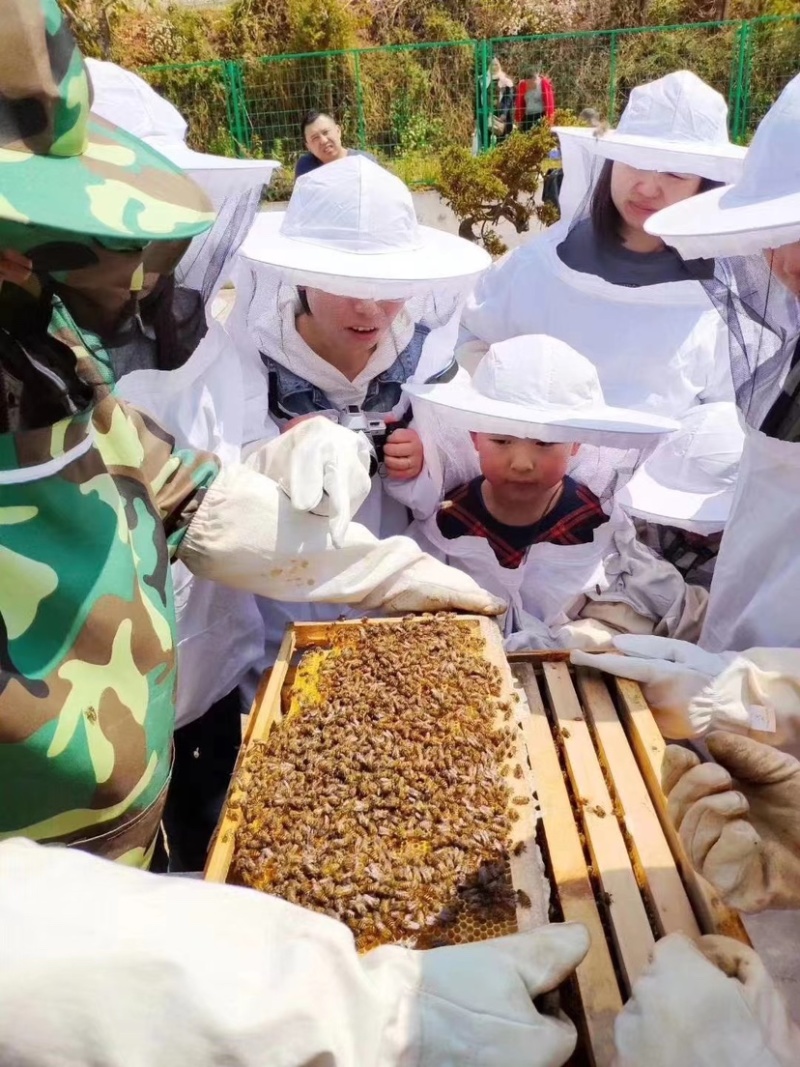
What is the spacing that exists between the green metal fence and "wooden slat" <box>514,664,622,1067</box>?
1365cm

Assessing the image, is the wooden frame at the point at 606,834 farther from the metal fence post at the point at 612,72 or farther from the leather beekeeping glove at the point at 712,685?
the metal fence post at the point at 612,72

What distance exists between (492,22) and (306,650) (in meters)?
23.6

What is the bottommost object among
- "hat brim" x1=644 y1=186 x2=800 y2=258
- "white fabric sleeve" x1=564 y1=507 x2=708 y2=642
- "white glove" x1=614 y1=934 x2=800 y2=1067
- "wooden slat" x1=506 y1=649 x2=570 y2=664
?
"white fabric sleeve" x1=564 y1=507 x2=708 y2=642

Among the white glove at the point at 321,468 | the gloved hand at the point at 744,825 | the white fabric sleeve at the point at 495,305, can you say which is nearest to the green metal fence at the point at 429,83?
→ the white fabric sleeve at the point at 495,305

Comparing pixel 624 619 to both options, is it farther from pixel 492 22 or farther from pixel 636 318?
pixel 492 22

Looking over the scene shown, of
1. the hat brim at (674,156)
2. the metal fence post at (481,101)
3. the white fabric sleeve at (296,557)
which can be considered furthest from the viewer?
the metal fence post at (481,101)

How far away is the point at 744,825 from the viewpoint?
1.23 meters

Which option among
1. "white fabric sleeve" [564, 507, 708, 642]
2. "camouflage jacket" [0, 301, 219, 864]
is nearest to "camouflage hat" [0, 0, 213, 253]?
"camouflage jacket" [0, 301, 219, 864]

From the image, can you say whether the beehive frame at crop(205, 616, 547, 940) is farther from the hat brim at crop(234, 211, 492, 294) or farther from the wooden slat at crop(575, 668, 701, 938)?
the hat brim at crop(234, 211, 492, 294)

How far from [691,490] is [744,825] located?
1.65 meters

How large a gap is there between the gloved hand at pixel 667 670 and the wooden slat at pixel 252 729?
775mm

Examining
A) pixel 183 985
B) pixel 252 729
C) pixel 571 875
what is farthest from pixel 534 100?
pixel 183 985

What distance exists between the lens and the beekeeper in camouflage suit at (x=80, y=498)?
954mm

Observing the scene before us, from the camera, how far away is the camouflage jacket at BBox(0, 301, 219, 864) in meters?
1.23
